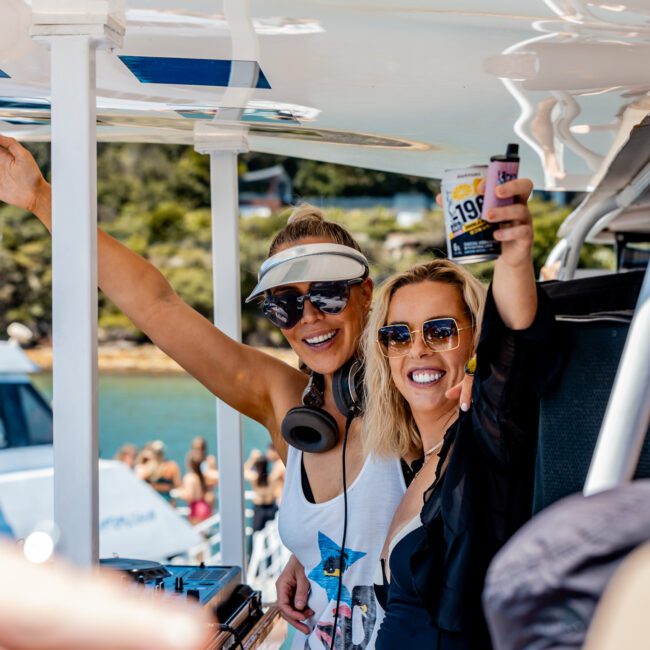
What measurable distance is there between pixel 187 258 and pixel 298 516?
117 feet

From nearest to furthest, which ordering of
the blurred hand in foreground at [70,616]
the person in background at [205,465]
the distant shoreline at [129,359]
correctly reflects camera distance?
the blurred hand in foreground at [70,616]
the person in background at [205,465]
the distant shoreline at [129,359]

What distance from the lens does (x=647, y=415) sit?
1194 millimetres

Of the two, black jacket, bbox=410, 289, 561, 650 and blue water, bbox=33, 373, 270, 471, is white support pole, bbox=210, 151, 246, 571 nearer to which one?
black jacket, bbox=410, 289, 561, 650

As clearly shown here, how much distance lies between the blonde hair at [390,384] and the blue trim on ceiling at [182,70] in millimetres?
593

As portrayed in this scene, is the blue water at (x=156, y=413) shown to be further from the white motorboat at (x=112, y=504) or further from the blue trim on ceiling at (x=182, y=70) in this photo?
the blue trim on ceiling at (x=182, y=70)

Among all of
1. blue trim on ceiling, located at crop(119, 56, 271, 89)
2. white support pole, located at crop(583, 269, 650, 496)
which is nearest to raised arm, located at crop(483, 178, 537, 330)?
white support pole, located at crop(583, 269, 650, 496)

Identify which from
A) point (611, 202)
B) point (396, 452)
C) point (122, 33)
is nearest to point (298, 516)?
point (396, 452)

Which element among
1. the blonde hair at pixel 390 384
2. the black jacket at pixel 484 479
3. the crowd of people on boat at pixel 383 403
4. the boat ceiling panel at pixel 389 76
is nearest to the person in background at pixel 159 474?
the boat ceiling panel at pixel 389 76

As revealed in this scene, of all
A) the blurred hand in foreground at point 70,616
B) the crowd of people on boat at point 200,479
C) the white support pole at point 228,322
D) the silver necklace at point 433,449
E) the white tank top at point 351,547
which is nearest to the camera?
the blurred hand in foreground at point 70,616

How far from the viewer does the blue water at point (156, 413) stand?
110 ft

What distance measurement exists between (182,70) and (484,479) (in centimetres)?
123

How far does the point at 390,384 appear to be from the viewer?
2.51 metres

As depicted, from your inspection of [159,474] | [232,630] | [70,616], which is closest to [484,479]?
[232,630]

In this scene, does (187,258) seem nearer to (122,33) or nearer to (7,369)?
(7,369)
